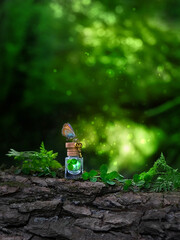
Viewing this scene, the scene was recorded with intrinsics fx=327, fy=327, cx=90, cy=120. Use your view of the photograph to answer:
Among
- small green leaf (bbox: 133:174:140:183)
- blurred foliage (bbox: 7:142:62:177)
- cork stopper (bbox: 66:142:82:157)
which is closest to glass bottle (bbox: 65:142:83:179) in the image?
cork stopper (bbox: 66:142:82:157)

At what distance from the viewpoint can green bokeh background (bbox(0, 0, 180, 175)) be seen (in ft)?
11.9

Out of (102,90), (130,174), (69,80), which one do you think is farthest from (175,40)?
(130,174)

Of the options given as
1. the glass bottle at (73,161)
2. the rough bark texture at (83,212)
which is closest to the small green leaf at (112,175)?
the rough bark texture at (83,212)

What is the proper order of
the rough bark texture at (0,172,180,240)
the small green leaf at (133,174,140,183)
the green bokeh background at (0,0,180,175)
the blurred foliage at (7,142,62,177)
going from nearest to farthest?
the rough bark texture at (0,172,180,240) < the small green leaf at (133,174,140,183) < the blurred foliage at (7,142,62,177) < the green bokeh background at (0,0,180,175)

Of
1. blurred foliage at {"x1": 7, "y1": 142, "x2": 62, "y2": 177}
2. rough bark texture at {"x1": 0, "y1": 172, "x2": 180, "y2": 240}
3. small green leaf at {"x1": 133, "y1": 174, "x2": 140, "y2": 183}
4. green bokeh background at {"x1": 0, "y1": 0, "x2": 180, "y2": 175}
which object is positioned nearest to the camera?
rough bark texture at {"x1": 0, "y1": 172, "x2": 180, "y2": 240}

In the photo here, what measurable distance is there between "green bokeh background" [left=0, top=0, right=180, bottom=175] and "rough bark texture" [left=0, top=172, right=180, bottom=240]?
86cm

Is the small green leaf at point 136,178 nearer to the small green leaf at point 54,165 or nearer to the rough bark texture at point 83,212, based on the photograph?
the rough bark texture at point 83,212

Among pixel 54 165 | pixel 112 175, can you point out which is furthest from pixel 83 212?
pixel 54 165

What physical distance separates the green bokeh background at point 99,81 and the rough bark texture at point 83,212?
856 millimetres

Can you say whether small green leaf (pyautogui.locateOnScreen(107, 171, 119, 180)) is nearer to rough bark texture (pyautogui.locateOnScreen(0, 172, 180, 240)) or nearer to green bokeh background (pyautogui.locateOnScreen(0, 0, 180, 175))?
rough bark texture (pyautogui.locateOnScreen(0, 172, 180, 240))

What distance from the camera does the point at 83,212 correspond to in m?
2.45

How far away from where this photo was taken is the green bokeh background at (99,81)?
3.63 m

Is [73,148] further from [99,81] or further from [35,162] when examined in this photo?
[99,81]

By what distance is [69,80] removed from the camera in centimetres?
394
